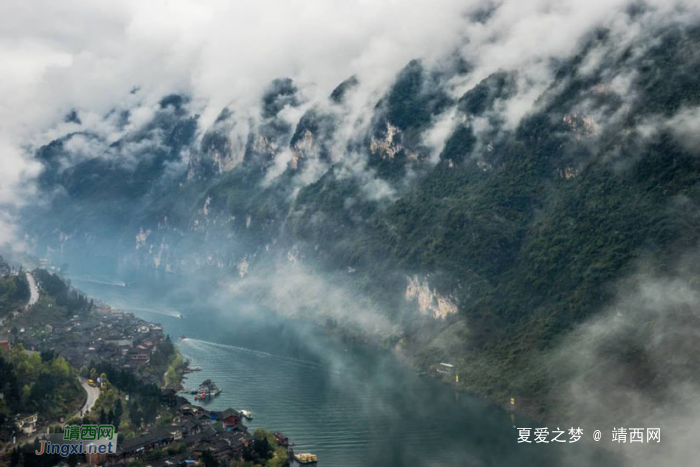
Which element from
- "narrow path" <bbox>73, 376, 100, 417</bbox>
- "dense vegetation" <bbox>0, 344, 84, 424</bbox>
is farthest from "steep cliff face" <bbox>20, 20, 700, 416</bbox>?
"dense vegetation" <bbox>0, 344, 84, 424</bbox>

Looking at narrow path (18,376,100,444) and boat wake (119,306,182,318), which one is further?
boat wake (119,306,182,318)

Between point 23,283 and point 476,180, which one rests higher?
point 476,180

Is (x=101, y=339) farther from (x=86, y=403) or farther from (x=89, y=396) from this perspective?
(x=86, y=403)

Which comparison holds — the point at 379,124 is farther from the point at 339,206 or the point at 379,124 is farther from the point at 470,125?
the point at 470,125

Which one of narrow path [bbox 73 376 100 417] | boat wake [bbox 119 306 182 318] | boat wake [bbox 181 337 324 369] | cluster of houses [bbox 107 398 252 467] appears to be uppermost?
boat wake [bbox 119 306 182 318]

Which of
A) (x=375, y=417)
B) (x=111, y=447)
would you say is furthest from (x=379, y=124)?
(x=111, y=447)

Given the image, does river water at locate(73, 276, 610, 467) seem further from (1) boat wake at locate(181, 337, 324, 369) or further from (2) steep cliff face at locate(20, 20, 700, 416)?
(2) steep cliff face at locate(20, 20, 700, 416)

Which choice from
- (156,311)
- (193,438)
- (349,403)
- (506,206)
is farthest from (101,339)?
(506,206)
